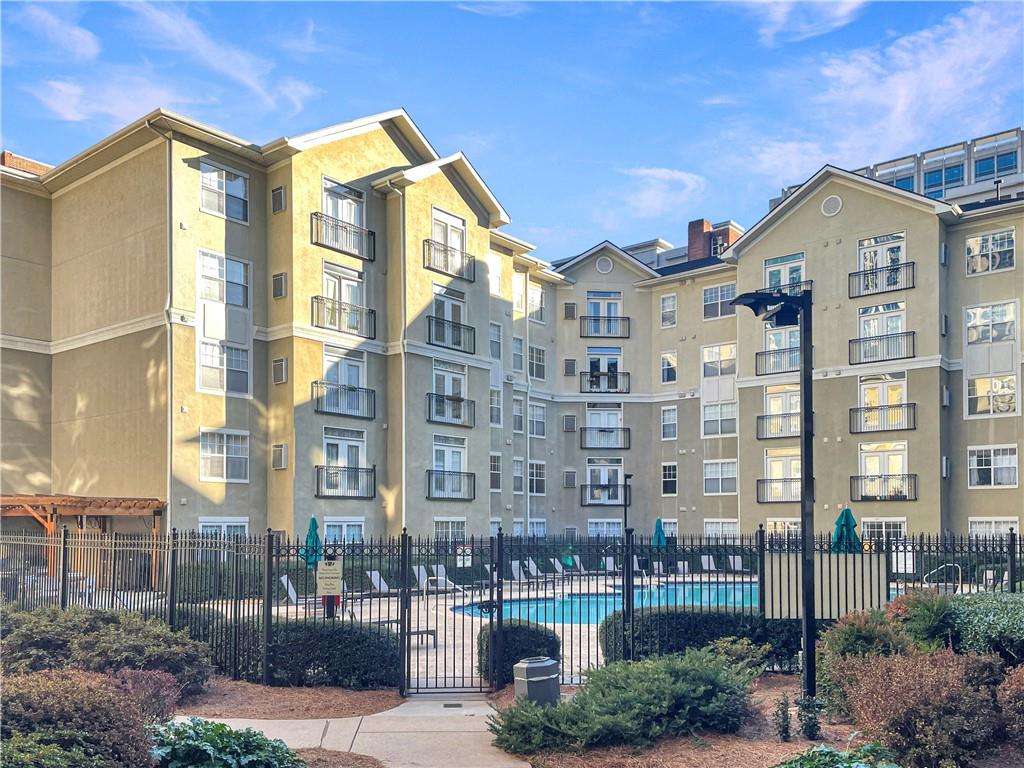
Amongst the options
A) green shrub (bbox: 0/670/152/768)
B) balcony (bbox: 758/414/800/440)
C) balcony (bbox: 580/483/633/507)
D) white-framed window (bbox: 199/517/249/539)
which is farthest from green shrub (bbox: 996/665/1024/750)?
balcony (bbox: 580/483/633/507)

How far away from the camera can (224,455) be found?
29.5 meters

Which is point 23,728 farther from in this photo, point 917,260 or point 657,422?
point 657,422

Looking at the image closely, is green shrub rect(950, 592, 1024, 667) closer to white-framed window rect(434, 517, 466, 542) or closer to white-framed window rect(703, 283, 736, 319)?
white-framed window rect(434, 517, 466, 542)

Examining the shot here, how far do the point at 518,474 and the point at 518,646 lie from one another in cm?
3057

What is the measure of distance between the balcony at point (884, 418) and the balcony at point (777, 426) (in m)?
2.67

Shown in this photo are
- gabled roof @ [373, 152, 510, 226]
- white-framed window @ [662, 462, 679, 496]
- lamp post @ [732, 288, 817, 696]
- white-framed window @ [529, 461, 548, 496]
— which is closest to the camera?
lamp post @ [732, 288, 817, 696]

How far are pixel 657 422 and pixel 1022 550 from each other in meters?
31.6

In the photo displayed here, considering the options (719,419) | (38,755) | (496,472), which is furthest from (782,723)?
(719,419)

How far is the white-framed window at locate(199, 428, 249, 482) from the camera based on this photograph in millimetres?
28891

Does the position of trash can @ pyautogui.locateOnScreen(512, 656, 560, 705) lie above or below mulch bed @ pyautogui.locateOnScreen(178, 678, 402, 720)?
above

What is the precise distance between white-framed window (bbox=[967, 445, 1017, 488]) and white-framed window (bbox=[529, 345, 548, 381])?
19355 mm

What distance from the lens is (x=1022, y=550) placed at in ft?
50.6

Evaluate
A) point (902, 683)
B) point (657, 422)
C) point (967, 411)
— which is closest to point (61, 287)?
point (657, 422)

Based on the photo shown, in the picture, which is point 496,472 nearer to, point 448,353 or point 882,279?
point 448,353
